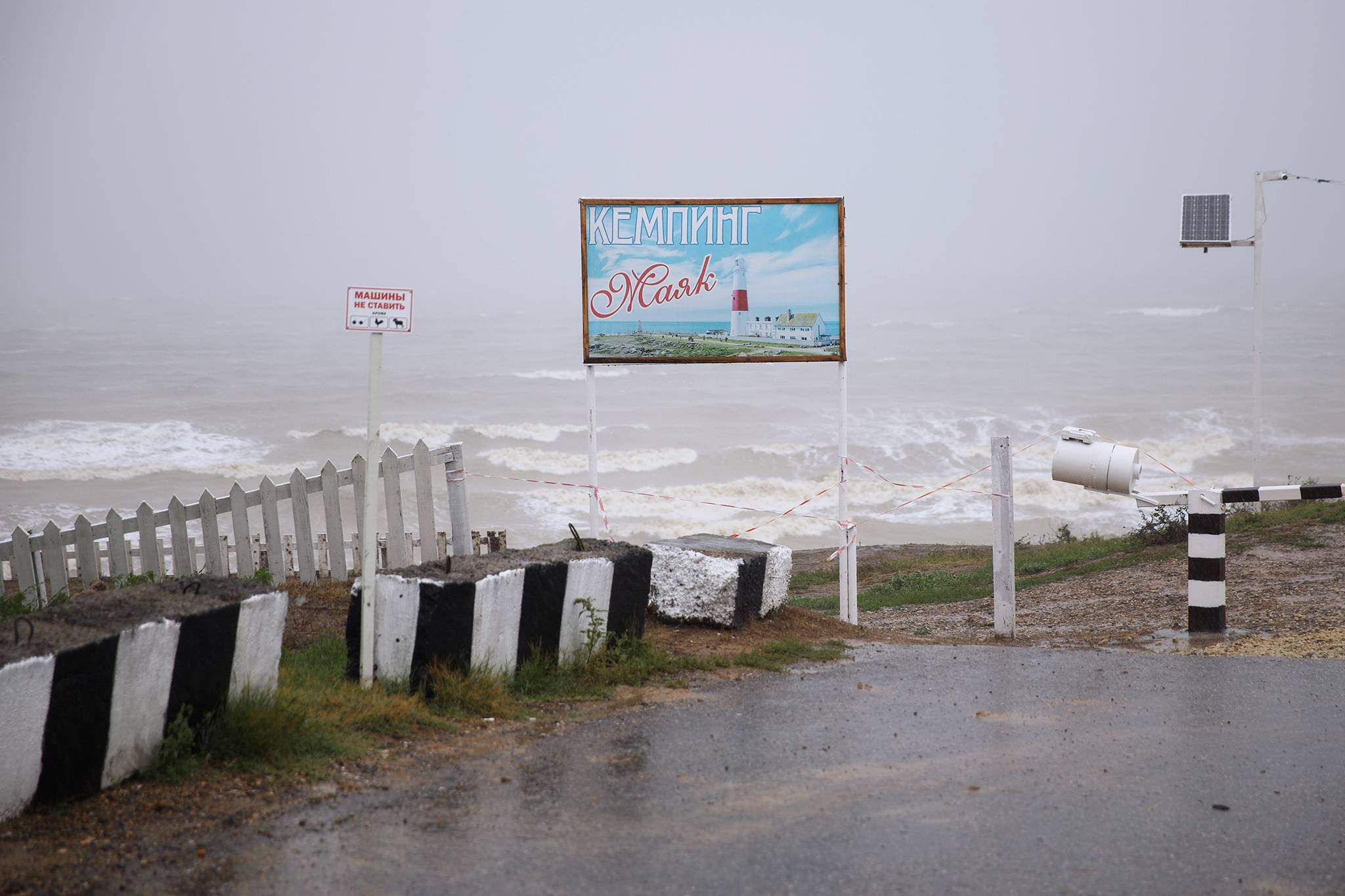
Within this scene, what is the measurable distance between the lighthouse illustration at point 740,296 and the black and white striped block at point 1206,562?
12.9 feet

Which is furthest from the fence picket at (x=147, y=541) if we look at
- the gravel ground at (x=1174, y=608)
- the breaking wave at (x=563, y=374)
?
the breaking wave at (x=563, y=374)

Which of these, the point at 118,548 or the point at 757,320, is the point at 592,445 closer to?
the point at 757,320

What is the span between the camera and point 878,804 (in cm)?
494

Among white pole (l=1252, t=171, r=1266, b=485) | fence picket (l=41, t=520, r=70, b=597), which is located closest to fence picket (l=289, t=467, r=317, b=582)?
fence picket (l=41, t=520, r=70, b=597)

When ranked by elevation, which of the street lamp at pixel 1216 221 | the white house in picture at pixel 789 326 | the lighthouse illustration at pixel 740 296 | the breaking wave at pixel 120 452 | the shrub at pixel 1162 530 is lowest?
the breaking wave at pixel 120 452

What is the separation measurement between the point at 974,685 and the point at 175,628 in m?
4.81

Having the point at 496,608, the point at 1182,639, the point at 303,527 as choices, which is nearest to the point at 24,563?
the point at 303,527

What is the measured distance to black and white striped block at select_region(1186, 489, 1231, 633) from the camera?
345 inches

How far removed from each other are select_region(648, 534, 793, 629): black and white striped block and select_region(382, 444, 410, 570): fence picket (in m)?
3.25

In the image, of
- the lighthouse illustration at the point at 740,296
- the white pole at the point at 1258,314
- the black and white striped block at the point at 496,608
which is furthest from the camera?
the white pole at the point at 1258,314

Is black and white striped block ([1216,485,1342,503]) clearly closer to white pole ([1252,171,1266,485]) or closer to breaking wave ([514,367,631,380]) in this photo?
white pole ([1252,171,1266,485])

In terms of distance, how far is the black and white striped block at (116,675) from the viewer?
14.3ft

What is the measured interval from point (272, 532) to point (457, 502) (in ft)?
6.45

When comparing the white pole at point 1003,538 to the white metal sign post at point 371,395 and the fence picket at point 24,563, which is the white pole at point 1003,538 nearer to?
the white metal sign post at point 371,395
